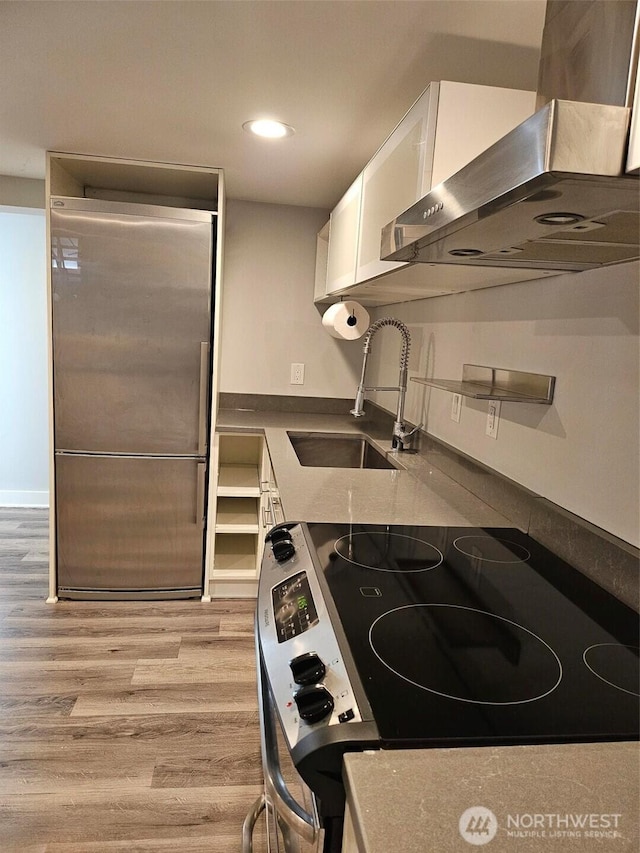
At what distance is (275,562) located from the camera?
133 cm

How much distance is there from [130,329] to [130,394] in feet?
0.99

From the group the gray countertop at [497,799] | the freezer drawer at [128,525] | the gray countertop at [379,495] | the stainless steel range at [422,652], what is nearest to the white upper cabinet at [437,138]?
the gray countertop at [379,495]

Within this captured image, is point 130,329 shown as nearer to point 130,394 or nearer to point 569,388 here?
point 130,394

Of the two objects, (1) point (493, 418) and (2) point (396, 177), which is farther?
(1) point (493, 418)

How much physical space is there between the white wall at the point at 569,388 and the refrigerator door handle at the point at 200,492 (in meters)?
1.33

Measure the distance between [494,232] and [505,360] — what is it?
697 mm

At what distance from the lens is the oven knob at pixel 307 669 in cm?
81

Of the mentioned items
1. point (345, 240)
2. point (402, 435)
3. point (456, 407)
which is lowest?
point (402, 435)

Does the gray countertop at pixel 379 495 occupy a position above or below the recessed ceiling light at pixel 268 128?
below

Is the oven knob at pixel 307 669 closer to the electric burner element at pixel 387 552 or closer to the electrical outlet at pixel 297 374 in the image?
the electric burner element at pixel 387 552

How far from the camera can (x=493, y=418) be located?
66.3 inches

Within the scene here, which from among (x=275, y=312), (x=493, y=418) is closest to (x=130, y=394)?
(x=275, y=312)

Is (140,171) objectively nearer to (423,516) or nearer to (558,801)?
(423,516)

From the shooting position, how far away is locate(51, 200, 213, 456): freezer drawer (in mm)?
2604
